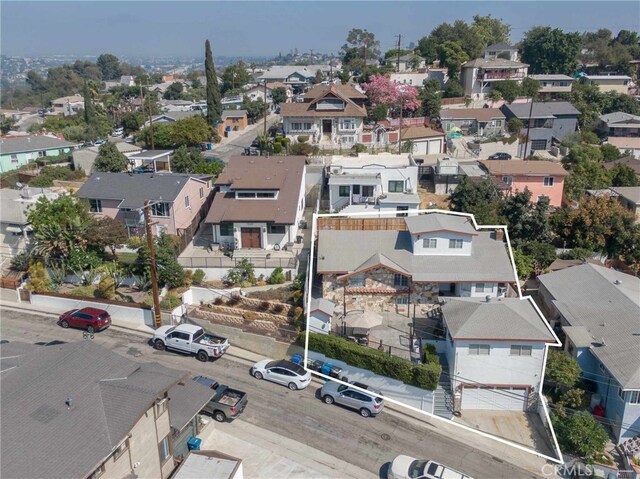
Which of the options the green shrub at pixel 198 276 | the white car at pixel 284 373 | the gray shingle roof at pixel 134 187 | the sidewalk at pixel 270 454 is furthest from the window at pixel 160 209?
the sidewalk at pixel 270 454

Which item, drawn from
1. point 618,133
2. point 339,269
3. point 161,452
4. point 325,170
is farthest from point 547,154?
point 161,452

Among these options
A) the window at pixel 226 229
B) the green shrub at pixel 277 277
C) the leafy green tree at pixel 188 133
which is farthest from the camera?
the leafy green tree at pixel 188 133

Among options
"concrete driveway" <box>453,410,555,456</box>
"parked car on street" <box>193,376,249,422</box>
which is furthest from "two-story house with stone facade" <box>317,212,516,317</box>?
"parked car on street" <box>193,376,249,422</box>

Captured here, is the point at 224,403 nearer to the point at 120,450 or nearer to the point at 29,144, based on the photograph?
the point at 120,450

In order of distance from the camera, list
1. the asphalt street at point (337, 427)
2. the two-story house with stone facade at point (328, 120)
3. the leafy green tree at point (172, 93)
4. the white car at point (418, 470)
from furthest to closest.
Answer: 1. the leafy green tree at point (172, 93)
2. the two-story house with stone facade at point (328, 120)
3. the asphalt street at point (337, 427)
4. the white car at point (418, 470)

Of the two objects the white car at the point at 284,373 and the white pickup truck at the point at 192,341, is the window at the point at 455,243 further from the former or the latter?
the white pickup truck at the point at 192,341

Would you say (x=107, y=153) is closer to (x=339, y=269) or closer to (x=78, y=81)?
(x=339, y=269)
